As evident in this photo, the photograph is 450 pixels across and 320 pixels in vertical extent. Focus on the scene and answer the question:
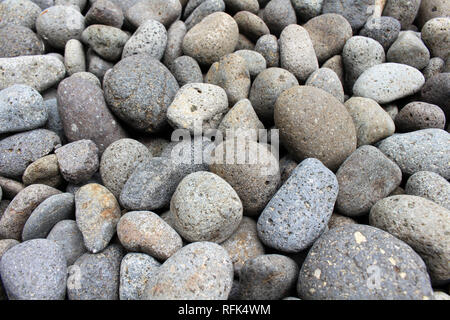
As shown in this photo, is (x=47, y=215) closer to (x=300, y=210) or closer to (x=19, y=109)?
(x=19, y=109)

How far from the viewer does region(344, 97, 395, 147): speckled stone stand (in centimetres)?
220

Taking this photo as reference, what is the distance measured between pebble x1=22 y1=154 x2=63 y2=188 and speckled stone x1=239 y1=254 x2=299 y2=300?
132cm

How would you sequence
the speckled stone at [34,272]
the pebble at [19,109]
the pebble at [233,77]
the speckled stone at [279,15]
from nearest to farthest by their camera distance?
1. the speckled stone at [34,272]
2. the pebble at [19,109]
3. the pebble at [233,77]
4. the speckled stone at [279,15]

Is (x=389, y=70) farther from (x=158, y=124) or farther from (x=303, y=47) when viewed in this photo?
(x=158, y=124)

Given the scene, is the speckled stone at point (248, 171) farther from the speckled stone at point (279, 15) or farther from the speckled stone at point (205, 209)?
the speckled stone at point (279, 15)

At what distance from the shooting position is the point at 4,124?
214 cm

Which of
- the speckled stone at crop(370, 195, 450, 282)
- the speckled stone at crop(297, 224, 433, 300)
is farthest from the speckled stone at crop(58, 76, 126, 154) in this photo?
the speckled stone at crop(370, 195, 450, 282)

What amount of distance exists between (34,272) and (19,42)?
6.33 ft

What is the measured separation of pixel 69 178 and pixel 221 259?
112 cm

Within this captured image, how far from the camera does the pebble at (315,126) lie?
202 centimetres

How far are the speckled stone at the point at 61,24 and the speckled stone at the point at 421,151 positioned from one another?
2451mm

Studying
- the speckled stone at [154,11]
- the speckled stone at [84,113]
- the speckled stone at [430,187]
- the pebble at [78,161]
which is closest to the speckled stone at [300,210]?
the speckled stone at [430,187]

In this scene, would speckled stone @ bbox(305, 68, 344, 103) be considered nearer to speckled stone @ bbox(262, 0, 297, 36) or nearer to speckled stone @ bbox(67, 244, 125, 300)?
speckled stone @ bbox(262, 0, 297, 36)
